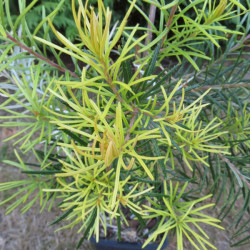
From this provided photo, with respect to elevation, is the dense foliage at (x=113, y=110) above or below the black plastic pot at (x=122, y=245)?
above

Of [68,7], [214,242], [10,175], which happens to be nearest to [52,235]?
[10,175]

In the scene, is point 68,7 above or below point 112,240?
above

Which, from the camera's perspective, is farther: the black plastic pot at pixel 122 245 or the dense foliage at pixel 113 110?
the black plastic pot at pixel 122 245

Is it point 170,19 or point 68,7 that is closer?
point 170,19

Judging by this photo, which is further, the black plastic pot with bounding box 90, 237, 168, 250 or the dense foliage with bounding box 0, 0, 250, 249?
the black plastic pot with bounding box 90, 237, 168, 250

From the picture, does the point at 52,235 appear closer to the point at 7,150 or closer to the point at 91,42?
the point at 7,150

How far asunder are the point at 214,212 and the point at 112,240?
57 cm

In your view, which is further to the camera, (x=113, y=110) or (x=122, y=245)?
(x=122, y=245)

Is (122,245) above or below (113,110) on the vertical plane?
below

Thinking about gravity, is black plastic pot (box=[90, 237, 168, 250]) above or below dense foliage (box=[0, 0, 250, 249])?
below

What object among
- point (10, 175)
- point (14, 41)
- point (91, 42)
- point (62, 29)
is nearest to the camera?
point (91, 42)

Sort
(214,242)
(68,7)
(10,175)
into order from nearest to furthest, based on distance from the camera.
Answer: (214,242) < (10,175) < (68,7)

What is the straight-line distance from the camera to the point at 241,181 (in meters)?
0.49

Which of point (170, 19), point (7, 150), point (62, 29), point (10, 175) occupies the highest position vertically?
point (62, 29)
